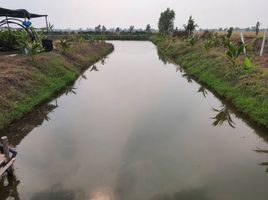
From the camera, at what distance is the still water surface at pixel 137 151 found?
6.01m

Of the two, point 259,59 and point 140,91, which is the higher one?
point 259,59

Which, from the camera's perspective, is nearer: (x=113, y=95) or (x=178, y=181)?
(x=178, y=181)

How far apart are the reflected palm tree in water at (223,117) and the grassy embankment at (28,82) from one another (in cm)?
700

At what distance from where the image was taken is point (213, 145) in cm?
827

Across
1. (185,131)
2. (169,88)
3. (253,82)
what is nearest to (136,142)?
(185,131)

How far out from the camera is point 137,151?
773 cm

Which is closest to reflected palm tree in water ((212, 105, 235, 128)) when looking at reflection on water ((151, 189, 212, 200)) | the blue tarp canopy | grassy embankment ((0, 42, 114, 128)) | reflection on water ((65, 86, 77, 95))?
reflection on water ((151, 189, 212, 200))

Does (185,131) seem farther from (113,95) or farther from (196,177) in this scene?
(113,95)

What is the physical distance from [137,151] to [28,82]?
739cm

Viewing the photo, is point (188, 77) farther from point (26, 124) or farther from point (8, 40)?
point (8, 40)

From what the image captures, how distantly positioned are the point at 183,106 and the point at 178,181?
604 cm

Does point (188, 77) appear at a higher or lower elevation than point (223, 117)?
lower

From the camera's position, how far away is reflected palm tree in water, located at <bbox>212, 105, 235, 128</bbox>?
10.2 meters

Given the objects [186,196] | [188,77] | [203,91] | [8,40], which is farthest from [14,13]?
[186,196]
